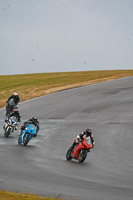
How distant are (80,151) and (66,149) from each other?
7.89ft

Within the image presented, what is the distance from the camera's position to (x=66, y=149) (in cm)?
1659

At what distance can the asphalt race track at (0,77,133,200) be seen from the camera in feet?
33.3

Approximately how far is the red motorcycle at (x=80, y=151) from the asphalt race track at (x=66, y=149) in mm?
304

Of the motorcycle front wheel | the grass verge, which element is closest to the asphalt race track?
the motorcycle front wheel

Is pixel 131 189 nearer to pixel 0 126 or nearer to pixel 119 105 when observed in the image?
pixel 0 126

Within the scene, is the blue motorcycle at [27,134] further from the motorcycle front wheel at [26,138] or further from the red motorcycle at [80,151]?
the red motorcycle at [80,151]

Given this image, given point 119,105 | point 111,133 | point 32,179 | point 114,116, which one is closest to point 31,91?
point 119,105

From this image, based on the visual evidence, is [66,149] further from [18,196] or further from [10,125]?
[18,196]

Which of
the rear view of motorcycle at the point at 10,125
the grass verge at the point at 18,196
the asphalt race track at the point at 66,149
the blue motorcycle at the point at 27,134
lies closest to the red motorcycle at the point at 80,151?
the asphalt race track at the point at 66,149

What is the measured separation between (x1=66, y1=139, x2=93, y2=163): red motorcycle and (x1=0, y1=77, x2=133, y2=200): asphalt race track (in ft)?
1.00

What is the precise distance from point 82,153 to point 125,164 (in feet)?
5.32

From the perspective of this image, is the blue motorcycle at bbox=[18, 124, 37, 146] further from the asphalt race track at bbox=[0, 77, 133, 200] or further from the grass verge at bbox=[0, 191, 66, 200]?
the grass verge at bbox=[0, 191, 66, 200]

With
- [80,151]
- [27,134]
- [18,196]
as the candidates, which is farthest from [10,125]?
[18,196]

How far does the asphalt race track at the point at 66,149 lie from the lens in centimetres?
1015
